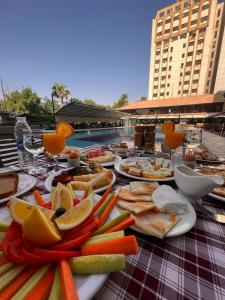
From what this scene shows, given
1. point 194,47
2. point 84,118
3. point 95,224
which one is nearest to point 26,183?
point 95,224

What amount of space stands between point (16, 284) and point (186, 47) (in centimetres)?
3641

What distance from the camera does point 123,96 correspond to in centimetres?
4050

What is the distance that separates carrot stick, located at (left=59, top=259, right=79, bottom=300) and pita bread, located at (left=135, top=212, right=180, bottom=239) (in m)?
0.25

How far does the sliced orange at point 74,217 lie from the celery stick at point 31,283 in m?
0.08

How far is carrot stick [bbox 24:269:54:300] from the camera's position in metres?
0.26

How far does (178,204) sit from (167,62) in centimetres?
3606

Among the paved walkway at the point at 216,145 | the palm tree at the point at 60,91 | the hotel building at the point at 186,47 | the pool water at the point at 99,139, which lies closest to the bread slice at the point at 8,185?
the paved walkway at the point at 216,145

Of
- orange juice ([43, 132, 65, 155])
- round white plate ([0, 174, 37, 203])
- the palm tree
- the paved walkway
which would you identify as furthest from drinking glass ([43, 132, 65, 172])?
the palm tree

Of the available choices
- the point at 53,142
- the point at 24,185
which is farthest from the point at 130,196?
the point at 53,142

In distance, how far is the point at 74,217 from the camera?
423 millimetres

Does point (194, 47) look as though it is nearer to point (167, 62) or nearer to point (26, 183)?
point (167, 62)

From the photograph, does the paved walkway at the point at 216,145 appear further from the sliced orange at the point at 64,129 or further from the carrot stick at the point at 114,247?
the carrot stick at the point at 114,247

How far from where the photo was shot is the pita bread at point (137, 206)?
56cm

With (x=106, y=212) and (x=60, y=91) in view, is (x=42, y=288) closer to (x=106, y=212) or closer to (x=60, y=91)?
(x=106, y=212)
